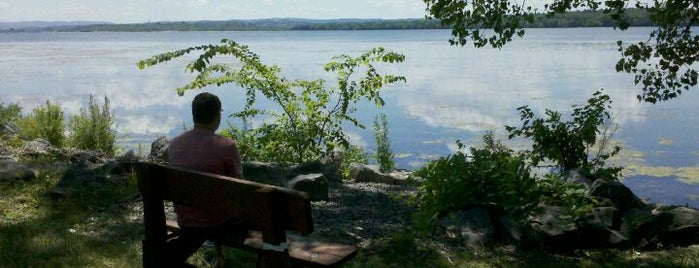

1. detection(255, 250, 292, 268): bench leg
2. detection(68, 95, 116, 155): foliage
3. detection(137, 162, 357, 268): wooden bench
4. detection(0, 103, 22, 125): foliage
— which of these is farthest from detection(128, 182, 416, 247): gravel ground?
detection(0, 103, 22, 125): foliage

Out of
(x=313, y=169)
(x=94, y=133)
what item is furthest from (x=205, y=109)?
(x=94, y=133)

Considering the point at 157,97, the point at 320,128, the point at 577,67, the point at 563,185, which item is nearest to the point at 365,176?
the point at 320,128

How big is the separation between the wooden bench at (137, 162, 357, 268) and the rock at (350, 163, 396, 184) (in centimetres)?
569

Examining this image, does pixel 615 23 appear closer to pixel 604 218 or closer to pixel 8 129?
pixel 604 218

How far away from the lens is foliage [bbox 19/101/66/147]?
45.6ft

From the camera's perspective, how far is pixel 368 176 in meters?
10.3

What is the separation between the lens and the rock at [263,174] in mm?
7551

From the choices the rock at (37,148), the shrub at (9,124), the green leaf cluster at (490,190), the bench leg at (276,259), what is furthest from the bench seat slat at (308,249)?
the shrub at (9,124)

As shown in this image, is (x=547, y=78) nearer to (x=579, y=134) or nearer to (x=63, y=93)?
(x=63, y=93)

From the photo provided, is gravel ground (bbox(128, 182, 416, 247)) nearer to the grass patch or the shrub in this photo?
the grass patch

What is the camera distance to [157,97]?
26.8m

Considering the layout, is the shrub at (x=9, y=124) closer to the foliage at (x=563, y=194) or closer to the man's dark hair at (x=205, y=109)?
the man's dark hair at (x=205, y=109)

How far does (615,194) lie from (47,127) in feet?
36.6

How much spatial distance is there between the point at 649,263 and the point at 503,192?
128 cm
